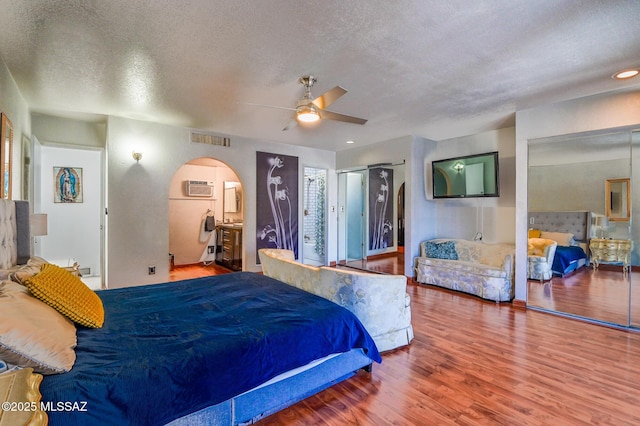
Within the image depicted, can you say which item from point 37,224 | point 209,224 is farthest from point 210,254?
point 37,224

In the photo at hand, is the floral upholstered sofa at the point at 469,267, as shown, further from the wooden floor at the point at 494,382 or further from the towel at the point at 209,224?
the towel at the point at 209,224

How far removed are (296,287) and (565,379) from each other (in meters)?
2.28

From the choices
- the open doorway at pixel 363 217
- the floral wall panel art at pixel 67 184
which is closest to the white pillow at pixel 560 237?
the open doorway at pixel 363 217

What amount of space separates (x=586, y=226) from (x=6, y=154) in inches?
247

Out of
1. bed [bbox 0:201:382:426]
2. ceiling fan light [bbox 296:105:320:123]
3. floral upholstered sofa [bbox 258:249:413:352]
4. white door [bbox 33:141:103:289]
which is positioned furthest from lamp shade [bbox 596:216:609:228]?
white door [bbox 33:141:103:289]

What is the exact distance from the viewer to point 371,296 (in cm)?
252

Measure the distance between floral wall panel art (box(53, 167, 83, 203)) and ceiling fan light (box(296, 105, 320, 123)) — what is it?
4921 mm

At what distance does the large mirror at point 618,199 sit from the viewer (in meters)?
3.36

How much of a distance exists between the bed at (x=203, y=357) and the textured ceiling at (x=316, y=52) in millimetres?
2064

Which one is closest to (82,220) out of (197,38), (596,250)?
(197,38)

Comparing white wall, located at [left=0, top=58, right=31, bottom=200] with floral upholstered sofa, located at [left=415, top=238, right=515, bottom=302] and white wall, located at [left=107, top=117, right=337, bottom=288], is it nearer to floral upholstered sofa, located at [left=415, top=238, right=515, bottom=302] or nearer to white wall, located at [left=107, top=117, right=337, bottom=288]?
white wall, located at [left=107, top=117, right=337, bottom=288]

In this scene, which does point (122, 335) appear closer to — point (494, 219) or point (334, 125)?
point (334, 125)

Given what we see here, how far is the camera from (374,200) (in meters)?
7.28

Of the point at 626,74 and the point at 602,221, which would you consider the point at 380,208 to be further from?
the point at 626,74
